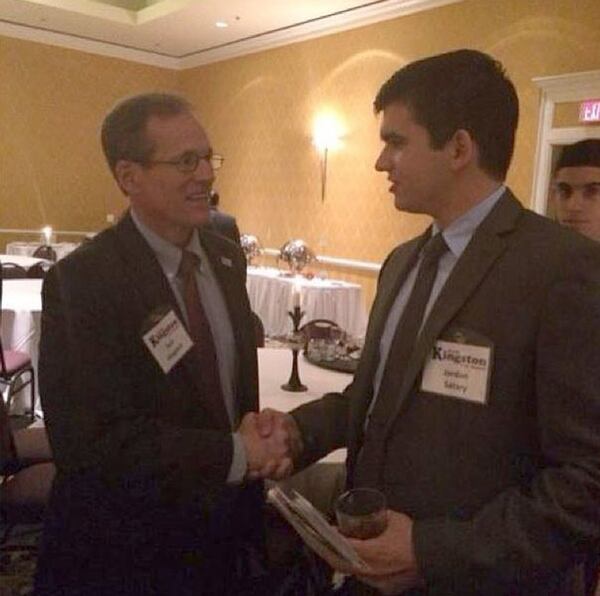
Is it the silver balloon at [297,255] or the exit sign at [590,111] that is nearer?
the exit sign at [590,111]

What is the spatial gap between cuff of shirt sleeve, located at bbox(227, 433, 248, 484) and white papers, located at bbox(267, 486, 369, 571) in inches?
9.6

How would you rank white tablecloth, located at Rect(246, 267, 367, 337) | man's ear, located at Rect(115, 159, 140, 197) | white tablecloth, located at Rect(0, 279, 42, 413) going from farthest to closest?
white tablecloth, located at Rect(246, 267, 367, 337) < white tablecloth, located at Rect(0, 279, 42, 413) < man's ear, located at Rect(115, 159, 140, 197)

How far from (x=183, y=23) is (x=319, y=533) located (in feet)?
26.9

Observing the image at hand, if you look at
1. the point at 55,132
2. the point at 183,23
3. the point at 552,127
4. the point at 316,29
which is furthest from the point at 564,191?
the point at 55,132

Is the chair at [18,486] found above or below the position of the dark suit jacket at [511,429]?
below

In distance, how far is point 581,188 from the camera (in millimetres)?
2389

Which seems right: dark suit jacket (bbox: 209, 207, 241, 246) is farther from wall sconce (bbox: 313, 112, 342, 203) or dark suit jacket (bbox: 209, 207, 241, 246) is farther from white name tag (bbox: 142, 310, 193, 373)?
wall sconce (bbox: 313, 112, 342, 203)

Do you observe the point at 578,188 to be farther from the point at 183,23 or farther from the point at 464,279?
the point at 183,23

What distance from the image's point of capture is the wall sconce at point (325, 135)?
753 centimetres

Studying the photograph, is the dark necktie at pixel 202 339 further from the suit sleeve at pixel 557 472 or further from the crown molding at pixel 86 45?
the crown molding at pixel 86 45

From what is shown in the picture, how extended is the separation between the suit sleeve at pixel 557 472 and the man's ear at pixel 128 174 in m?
1.01

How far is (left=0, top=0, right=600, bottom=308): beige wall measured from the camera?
18.7 feet

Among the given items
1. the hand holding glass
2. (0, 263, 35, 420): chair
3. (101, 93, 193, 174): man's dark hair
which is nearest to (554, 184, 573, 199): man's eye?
(101, 93, 193, 174): man's dark hair

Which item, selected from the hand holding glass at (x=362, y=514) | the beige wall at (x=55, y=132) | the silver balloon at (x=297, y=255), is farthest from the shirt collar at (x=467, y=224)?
the beige wall at (x=55, y=132)
